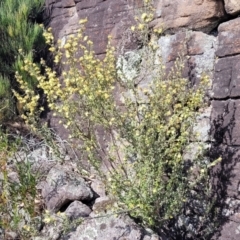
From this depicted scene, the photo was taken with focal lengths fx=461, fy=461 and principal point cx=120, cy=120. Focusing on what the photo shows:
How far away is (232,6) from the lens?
12.5ft

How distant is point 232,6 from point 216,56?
16.8 inches

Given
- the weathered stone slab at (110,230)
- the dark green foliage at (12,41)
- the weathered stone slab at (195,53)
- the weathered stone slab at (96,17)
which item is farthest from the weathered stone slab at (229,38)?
the dark green foliage at (12,41)

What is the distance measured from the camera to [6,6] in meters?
5.95

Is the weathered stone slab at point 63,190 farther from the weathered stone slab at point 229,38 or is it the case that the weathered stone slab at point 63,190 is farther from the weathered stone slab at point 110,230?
the weathered stone slab at point 229,38

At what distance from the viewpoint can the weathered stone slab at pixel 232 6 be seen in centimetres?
377

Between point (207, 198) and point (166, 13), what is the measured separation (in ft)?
6.03

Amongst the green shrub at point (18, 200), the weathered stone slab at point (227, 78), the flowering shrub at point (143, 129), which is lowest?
the green shrub at point (18, 200)

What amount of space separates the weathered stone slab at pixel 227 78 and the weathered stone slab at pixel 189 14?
1.59 ft

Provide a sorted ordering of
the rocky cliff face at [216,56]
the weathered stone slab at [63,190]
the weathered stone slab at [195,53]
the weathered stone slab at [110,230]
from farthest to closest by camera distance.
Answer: the weathered stone slab at [63,190] → the weathered stone slab at [195,53] → the rocky cliff face at [216,56] → the weathered stone slab at [110,230]

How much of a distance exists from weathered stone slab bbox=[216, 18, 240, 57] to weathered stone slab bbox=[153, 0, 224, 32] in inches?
9.2

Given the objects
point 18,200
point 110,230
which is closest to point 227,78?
point 110,230

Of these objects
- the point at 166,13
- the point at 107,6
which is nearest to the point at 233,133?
the point at 166,13

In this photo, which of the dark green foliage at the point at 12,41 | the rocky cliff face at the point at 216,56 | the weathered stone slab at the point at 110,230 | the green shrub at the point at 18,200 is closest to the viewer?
the weathered stone slab at the point at 110,230

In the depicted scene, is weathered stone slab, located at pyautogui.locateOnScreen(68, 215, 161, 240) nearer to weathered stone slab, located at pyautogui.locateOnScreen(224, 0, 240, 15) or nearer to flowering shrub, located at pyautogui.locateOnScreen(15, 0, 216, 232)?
flowering shrub, located at pyautogui.locateOnScreen(15, 0, 216, 232)
